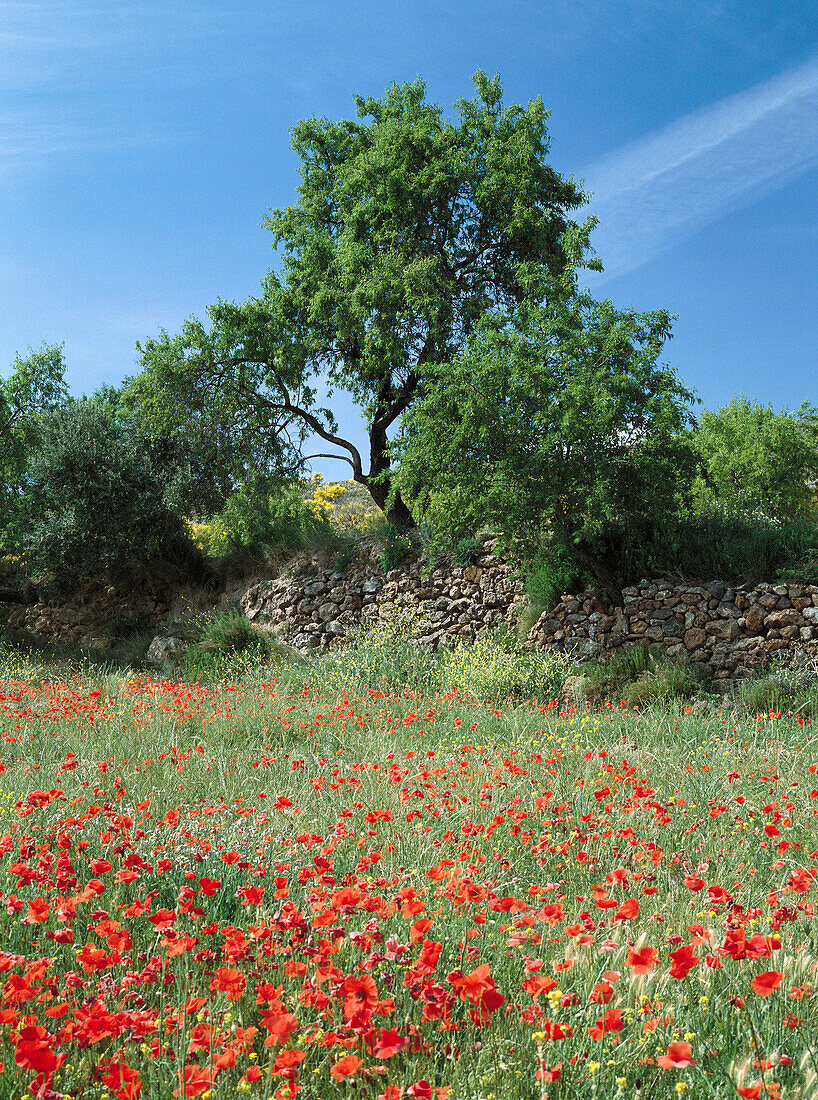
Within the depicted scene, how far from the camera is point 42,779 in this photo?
4.94 m

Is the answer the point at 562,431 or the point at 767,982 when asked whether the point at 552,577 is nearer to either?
the point at 562,431

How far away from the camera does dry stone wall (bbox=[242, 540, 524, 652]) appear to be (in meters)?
12.9

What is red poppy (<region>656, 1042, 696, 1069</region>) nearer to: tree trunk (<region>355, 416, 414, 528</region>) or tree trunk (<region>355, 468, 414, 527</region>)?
tree trunk (<region>355, 468, 414, 527</region>)

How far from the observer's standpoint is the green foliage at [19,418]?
18797 millimetres

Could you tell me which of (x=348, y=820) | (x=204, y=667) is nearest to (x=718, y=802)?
(x=348, y=820)

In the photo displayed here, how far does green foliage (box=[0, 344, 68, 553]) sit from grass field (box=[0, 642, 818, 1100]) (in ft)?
46.9

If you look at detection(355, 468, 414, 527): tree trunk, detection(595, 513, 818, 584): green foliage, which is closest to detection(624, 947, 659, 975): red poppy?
detection(595, 513, 818, 584): green foliage

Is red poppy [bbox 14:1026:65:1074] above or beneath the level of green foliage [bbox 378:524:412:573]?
beneath

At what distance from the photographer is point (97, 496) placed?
1678cm

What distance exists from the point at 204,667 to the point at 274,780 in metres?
8.86

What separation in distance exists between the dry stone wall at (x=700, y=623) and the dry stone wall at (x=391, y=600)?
1.64 metres

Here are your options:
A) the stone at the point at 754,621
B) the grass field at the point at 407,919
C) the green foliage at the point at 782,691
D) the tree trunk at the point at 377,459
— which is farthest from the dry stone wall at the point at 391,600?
the grass field at the point at 407,919

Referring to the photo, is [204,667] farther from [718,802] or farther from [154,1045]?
[154,1045]

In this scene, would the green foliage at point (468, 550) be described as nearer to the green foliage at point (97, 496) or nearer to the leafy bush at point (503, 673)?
the leafy bush at point (503, 673)
